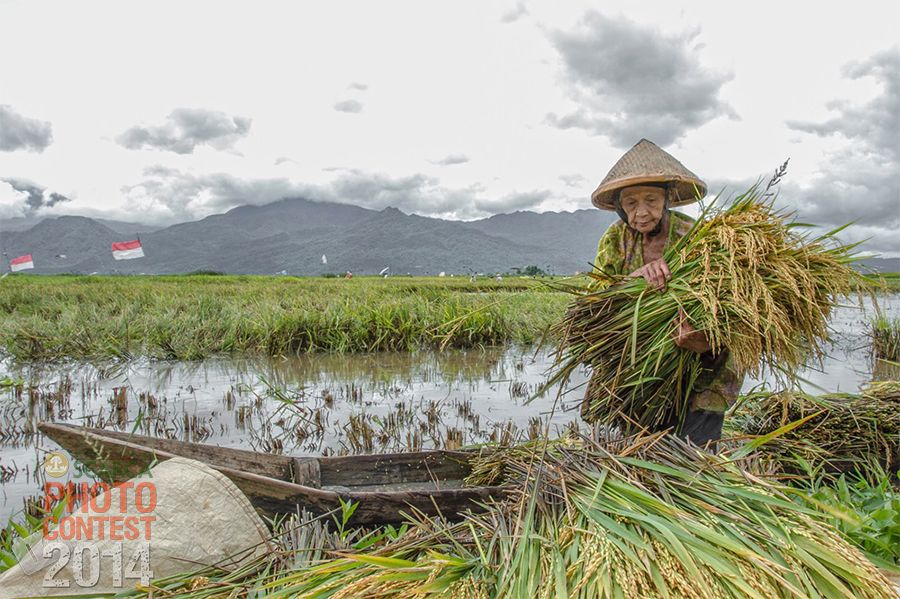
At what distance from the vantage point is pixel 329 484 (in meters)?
2.85

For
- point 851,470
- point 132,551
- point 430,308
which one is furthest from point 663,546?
point 430,308

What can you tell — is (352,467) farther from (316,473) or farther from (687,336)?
(687,336)

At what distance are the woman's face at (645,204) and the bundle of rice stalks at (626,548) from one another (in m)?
→ 1.42

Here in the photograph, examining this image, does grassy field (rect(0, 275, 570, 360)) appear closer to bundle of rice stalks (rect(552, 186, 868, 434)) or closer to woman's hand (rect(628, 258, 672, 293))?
bundle of rice stalks (rect(552, 186, 868, 434))

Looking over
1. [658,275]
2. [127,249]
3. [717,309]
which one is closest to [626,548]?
[717,309]

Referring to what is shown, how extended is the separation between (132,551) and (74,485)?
143 centimetres

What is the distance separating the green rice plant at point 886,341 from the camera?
703 centimetres

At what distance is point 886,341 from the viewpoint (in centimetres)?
709

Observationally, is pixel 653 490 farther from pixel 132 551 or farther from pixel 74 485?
pixel 74 485

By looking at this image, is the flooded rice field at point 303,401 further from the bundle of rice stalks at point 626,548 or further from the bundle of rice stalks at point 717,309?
the bundle of rice stalks at point 626,548

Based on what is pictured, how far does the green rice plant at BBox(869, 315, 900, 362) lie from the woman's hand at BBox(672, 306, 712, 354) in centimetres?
643

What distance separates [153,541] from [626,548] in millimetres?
1460

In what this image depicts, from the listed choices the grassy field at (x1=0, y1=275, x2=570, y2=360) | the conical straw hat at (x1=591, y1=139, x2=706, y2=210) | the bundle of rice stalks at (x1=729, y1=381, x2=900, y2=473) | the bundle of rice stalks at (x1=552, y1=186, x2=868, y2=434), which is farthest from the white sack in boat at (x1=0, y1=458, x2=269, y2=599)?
the grassy field at (x1=0, y1=275, x2=570, y2=360)

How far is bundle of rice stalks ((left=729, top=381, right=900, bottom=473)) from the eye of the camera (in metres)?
3.01
